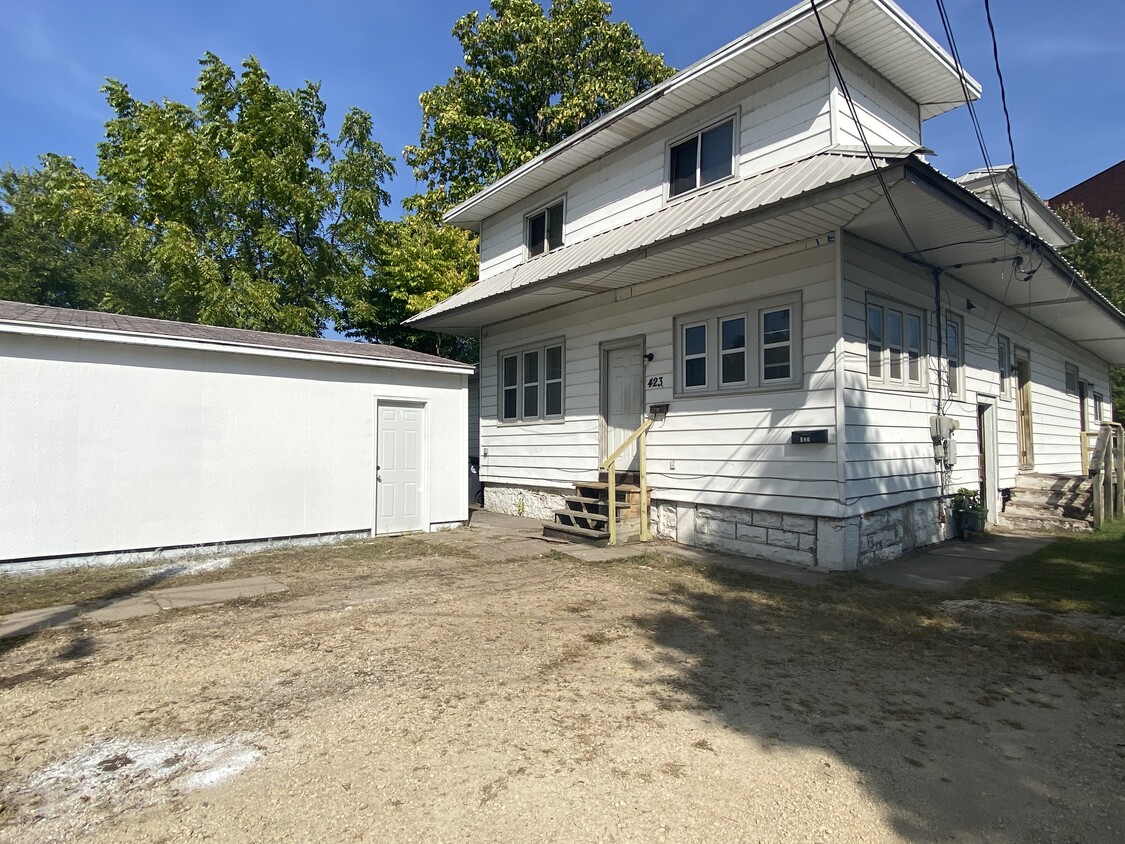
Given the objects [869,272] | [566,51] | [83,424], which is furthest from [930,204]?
[566,51]

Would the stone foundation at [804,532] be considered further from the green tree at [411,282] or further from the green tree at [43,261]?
the green tree at [43,261]

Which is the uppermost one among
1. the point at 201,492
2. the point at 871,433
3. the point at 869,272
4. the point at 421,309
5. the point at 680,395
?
the point at 421,309

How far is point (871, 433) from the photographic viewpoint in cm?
748

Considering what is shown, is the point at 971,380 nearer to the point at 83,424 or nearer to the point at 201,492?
the point at 201,492

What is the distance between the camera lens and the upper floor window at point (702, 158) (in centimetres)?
903

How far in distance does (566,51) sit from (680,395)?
58.5 feet

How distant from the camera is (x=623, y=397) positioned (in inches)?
402

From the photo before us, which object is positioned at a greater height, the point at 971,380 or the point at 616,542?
the point at 971,380

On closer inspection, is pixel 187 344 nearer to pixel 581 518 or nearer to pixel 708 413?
pixel 581 518

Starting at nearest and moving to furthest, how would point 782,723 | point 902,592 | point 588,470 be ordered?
point 782,723 < point 902,592 < point 588,470

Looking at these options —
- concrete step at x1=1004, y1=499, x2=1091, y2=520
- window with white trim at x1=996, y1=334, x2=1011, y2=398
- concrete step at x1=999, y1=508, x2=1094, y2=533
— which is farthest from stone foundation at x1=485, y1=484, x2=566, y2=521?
window with white trim at x1=996, y1=334, x2=1011, y2=398

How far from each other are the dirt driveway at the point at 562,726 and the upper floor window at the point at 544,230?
327 inches

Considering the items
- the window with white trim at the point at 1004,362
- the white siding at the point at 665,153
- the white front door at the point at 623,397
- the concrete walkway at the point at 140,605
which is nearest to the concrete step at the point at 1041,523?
the window with white trim at the point at 1004,362

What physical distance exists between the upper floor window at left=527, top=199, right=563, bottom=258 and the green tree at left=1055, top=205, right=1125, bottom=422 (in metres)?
21.3
